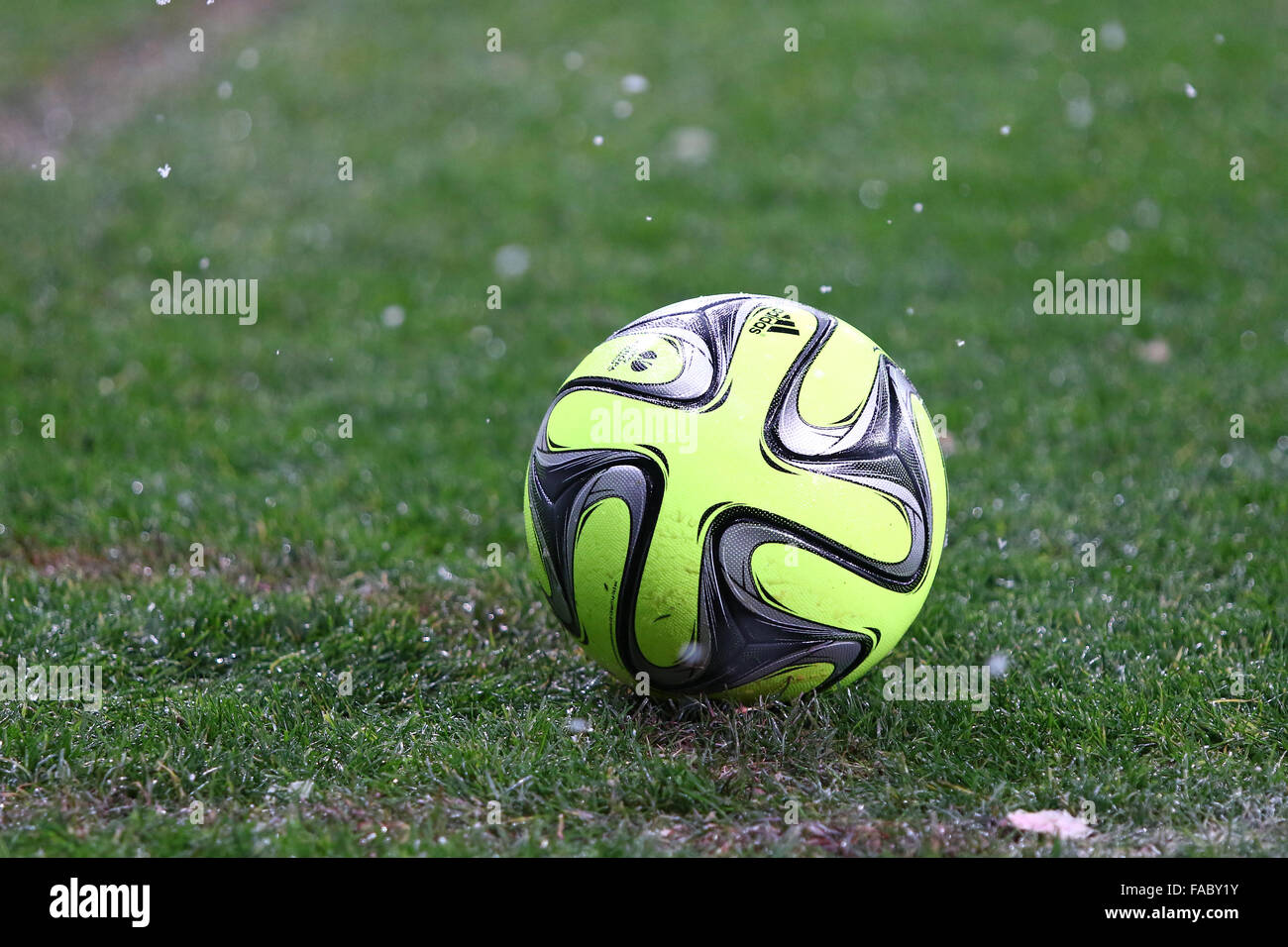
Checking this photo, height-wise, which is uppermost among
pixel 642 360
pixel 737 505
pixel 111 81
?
pixel 111 81

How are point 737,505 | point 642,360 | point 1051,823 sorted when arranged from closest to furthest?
point 1051,823, point 737,505, point 642,360

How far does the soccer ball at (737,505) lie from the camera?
341 cm

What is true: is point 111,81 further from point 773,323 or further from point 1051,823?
point 1051,823

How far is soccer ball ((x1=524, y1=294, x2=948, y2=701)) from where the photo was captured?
3.41 meters

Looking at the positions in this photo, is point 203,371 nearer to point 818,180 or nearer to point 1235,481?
point 818,180

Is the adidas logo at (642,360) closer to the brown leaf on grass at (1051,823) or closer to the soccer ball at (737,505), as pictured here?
the soccer ball at (737,505)

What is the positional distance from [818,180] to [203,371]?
14.8 feet

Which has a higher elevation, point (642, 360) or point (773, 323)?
point (773, 323)

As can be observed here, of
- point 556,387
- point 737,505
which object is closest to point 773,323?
point 737,505

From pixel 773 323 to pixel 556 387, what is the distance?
3014 mm

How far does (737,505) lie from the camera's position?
11.1 feet

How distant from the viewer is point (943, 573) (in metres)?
4.72

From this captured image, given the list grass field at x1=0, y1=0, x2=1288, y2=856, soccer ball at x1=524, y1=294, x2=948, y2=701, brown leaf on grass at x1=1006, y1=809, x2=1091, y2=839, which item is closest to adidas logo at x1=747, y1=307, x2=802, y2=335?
soccer ball at x1=524, y1=294, x2=948, y2=701
